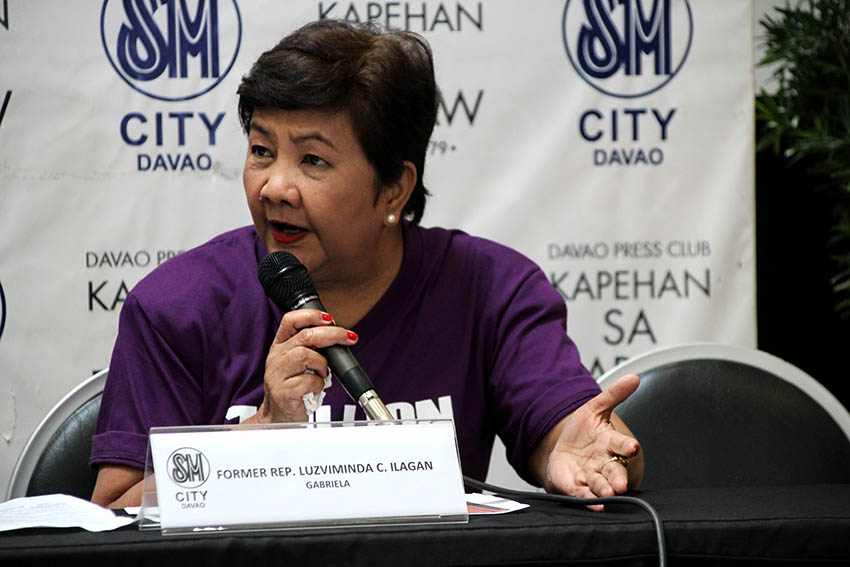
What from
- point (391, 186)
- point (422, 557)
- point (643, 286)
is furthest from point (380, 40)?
point (643, 286)

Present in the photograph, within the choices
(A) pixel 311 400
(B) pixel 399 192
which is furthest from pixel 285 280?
(B) pixel 399 192

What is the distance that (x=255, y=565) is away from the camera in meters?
0.82

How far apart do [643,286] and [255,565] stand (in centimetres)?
175

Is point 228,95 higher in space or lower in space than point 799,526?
higher

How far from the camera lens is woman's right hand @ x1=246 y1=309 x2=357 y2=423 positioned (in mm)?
1154

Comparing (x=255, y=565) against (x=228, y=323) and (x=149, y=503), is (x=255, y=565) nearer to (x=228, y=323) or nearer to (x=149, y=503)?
(x=149, y=503)

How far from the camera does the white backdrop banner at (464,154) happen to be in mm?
2328

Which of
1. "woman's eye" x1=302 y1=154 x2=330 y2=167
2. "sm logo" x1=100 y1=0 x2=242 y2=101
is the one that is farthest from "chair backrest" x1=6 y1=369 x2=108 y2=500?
"sm logo" x1=100 y1=0 x2=242 y2=101

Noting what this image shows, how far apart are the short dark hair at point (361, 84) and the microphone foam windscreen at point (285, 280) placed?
0.86 ft

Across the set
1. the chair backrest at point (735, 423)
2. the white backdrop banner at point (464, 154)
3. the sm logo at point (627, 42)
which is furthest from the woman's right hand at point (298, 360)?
the sm logo at point (627, 42)

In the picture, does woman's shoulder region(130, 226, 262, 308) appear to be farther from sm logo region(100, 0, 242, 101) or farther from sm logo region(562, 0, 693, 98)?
sm logo region(562, 0, 693, 98)

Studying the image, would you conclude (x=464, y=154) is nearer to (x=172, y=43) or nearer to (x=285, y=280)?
(x=172, y=43)

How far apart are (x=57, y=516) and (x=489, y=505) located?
1.36 feet

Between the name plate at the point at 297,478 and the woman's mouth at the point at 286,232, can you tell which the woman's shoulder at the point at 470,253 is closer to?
the woman's mouth at the point at 286,232
